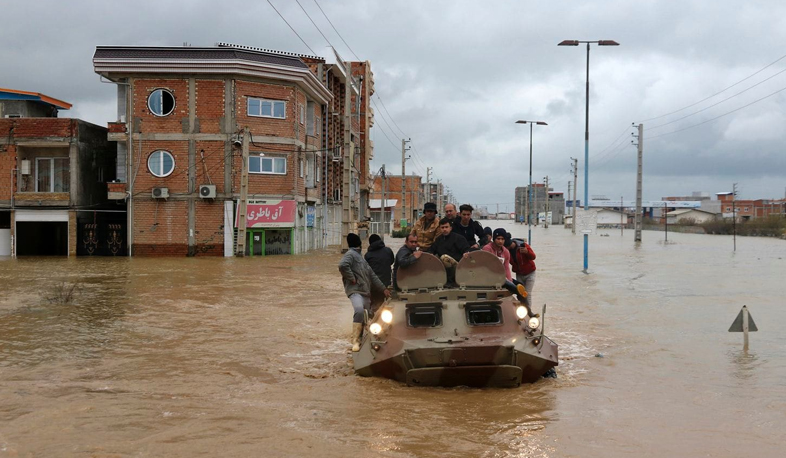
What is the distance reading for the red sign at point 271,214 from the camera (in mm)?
34781

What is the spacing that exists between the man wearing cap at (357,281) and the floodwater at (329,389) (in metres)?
0.68

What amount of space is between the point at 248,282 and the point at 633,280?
13.5m

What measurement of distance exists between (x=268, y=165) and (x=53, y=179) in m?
10.7

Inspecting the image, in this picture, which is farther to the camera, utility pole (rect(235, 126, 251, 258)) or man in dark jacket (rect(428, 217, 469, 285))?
utility pole (rect(235, 126, 251, 258))

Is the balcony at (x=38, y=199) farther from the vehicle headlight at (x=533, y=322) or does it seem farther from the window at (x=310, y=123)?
the vehicle headlight at (x=533, y=322)

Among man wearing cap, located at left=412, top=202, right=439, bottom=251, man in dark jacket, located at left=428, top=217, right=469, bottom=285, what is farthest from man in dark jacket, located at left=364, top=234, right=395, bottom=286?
man in dark jacket, located at left=428, top=217, right=469, bottom=285

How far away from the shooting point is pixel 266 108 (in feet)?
117

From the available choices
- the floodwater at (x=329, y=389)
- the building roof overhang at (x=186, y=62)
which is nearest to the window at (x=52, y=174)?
the building roof overhang at (x=186, y=62)

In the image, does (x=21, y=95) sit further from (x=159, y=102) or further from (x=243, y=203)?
(x=243, y=203)

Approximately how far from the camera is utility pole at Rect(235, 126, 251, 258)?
32.8 meters

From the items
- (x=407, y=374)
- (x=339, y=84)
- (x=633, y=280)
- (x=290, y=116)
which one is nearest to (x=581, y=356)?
(x=407, y=374)

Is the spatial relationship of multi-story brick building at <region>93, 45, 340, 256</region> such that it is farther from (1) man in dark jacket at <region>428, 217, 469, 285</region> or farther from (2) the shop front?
(1) man in dark jacket at <region>428, 217, 469, 285</region>

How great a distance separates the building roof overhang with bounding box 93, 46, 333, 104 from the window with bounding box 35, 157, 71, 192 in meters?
5.08

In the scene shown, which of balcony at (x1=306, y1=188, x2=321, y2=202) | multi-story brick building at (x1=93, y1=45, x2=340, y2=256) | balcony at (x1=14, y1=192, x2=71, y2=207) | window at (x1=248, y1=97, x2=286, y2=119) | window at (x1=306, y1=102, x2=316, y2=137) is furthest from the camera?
window at (x1=306, y1=102, x2=316, y2=137)
